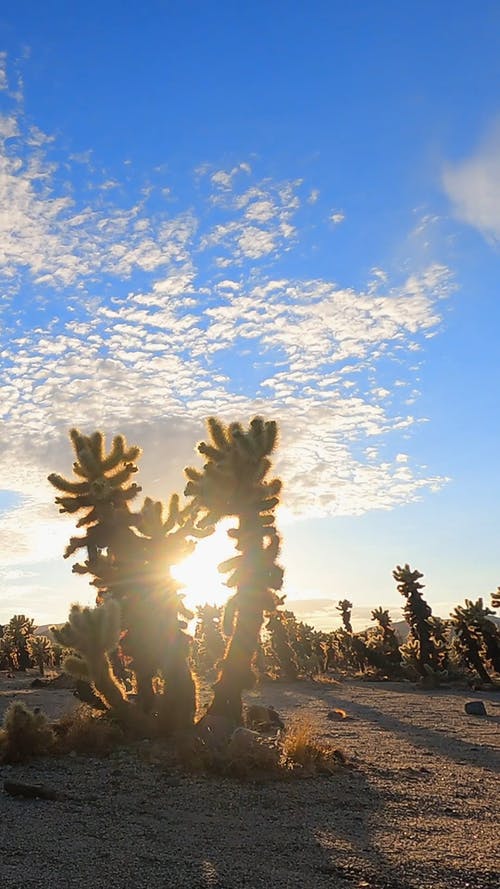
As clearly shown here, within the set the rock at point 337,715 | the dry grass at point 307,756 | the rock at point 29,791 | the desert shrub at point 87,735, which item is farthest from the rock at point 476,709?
the rock at point 29,791

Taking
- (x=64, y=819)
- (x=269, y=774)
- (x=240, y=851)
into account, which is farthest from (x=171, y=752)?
(x=240, y=851)

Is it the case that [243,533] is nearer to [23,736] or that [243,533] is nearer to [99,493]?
[99,493]

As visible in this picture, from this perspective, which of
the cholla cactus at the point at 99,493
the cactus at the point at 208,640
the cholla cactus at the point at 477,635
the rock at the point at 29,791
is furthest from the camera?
the cactus at the point at 208,640

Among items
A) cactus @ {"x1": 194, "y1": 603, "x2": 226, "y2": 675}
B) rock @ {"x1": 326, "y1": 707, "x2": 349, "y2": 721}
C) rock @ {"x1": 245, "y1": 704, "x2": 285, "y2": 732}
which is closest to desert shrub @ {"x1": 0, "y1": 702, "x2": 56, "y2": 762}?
rock @ {"x1": 245, "y1": 704, "x2": 285, "y2": 732}

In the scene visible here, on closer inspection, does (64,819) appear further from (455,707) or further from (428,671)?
(428,671)

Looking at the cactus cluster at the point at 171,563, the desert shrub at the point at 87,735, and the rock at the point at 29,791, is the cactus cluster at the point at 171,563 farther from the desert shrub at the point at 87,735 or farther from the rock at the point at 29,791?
the rock at the point at 29,791

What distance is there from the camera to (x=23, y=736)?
36.1ft

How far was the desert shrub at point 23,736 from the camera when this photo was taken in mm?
10836

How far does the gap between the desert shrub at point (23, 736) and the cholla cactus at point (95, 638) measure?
3.74ft

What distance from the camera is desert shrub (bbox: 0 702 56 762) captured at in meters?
10.8

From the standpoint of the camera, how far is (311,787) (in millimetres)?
10016

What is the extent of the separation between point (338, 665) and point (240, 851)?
35533 millimetres

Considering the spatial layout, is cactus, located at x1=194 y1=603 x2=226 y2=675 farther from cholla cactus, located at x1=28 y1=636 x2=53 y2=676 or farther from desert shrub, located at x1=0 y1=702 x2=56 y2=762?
desert shrub, located at x1=0 y1=702 x2=56 y2=762

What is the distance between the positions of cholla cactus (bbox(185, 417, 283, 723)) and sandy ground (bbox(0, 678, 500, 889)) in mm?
2391
